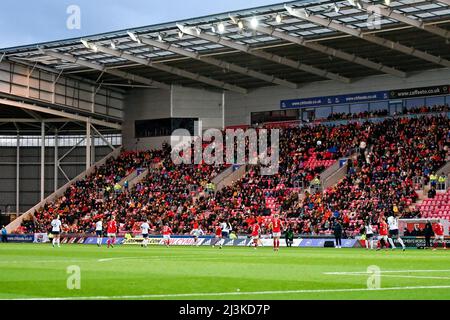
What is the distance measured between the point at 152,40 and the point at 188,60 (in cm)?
632

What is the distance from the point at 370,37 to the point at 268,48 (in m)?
8.64

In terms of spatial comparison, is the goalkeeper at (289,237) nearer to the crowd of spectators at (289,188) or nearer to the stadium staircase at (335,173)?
the crowd of spectators at (289,188)

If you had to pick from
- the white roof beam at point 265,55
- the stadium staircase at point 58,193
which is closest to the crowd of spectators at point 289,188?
the stadium staircase at point 58,193

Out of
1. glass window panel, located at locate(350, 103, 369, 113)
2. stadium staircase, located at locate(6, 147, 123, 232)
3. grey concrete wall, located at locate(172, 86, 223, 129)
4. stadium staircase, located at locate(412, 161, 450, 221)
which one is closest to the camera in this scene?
stadium staircase, located at locate(412, 161, 450, 221)

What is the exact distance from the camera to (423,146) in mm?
65500

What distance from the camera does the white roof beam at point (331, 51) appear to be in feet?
199

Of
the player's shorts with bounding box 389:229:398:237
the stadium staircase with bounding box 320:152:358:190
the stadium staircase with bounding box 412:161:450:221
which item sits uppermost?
the stadium staircase with bounding box 320:152:358:190

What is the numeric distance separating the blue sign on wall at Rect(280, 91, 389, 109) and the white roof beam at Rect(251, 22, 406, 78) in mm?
2615

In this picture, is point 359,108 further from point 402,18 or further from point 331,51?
point 402,18

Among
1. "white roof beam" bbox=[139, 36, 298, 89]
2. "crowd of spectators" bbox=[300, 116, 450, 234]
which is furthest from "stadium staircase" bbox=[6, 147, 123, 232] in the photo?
"crowd of spectators" bbox=[300, 116, 450, 234]

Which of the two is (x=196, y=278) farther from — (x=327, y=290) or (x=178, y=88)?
(x=178, y=88)

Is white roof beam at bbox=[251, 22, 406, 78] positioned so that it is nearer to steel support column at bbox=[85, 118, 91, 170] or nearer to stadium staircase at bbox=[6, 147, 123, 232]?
stadium staircase at bbox=[6, 147, 123, 232]

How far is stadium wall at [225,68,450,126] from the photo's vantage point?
70.6m
